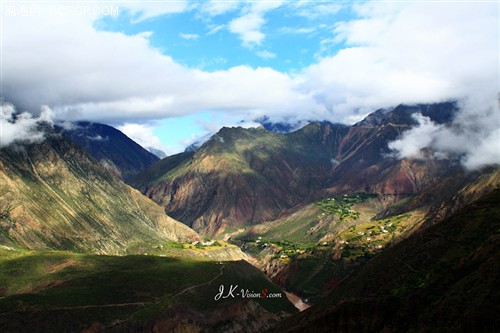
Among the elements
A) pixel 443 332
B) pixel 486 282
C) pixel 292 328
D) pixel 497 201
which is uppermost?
pixel 497 201

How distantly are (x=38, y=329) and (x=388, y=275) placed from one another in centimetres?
13096

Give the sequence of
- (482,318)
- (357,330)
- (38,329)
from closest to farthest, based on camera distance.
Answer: (482,318), (357,330), (38,329)

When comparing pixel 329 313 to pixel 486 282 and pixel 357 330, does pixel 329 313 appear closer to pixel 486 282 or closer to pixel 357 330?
pixel 357 330

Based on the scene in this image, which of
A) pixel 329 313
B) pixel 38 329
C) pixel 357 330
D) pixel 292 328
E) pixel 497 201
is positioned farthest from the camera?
pixel 38 329

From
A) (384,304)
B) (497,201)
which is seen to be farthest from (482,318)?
(497,201)

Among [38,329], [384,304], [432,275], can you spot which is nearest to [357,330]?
[384,304]

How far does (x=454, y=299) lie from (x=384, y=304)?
22540 mm

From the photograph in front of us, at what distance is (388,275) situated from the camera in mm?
159000

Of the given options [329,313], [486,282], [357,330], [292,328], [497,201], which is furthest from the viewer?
[497,201]

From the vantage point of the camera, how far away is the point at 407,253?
168000mm

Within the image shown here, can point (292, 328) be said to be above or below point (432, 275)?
below

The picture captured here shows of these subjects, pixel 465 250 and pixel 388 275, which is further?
pixel 388 275

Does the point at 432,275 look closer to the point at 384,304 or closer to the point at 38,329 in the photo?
the point at 384,304

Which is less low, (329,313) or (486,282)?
(486,282)
